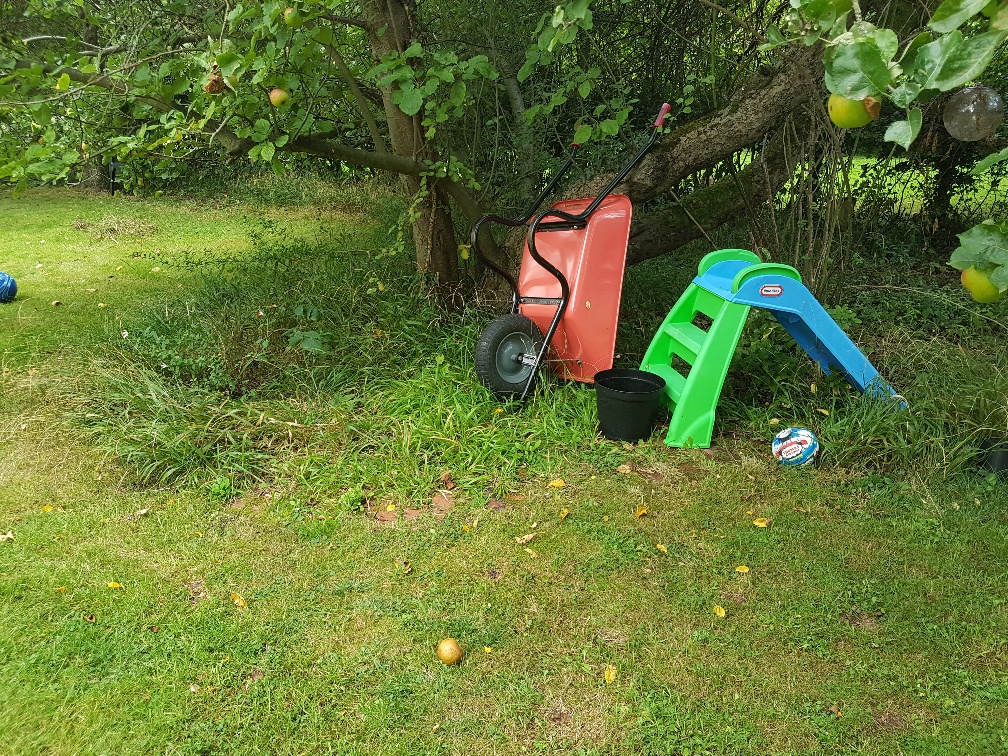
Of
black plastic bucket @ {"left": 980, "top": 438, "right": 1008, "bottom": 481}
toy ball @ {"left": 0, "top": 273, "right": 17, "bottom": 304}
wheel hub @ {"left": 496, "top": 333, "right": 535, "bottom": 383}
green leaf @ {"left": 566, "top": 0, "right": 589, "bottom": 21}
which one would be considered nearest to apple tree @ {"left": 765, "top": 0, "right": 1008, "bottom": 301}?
green leaf @ {"left": 566, "top": 0, "right": 589, "bottom": 21}

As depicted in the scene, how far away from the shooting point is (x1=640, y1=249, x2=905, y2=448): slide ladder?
10.8 feet

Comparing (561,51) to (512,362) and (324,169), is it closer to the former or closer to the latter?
(512,362)

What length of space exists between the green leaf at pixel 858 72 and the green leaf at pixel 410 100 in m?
2.90

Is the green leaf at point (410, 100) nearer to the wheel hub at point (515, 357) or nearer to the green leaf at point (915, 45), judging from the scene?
the wheel hub at point (515, 357)

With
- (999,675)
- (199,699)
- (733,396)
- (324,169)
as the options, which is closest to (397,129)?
(733,396)

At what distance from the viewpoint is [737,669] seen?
2266 millimetres

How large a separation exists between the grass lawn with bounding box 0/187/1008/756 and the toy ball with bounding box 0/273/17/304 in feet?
3.86

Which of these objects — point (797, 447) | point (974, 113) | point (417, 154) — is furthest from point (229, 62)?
point (974, 113)

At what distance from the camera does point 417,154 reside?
455cm

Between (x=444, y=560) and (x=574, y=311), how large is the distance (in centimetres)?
165

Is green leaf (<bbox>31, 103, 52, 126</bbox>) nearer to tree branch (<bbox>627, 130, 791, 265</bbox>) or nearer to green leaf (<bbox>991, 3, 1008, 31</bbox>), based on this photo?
tree branch (<bbox>627, 130, 791, 265</bbox>)

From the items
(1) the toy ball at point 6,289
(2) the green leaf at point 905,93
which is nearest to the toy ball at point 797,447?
(2) the green leaf at point 905,93

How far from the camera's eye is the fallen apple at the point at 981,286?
Result: 31.1 inches

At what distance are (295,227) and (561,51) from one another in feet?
15.0
